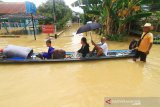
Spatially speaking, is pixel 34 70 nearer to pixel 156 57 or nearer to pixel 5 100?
pixel 5 100

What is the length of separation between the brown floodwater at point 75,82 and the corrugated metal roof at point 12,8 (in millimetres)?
24800

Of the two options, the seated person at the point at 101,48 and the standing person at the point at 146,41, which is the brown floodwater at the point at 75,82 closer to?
the seated person at the point at 101,48

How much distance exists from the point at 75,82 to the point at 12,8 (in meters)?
28.7

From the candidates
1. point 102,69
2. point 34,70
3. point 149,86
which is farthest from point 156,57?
point 34,70

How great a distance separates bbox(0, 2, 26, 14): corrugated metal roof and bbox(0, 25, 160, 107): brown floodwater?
24.8 m

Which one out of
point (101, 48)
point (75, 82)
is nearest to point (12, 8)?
point (101, 48)

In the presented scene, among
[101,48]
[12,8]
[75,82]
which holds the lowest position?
[75,82]

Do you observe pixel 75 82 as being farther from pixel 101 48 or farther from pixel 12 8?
pixel 12 8

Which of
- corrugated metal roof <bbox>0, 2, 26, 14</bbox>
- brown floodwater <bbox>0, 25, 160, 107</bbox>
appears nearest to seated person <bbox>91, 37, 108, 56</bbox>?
brown floodwater <bbox>0, 25, 160, 107</bbox>

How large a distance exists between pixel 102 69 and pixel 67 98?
9.16ft

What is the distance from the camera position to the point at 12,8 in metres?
32.1

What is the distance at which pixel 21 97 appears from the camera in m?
5.42

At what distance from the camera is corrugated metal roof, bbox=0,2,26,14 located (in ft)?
102

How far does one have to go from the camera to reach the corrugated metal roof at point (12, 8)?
102ft
